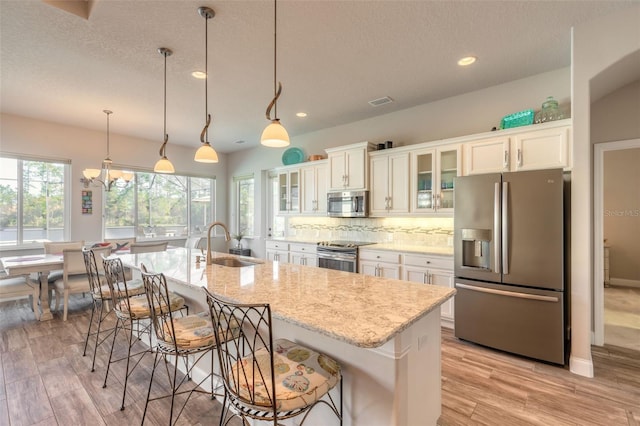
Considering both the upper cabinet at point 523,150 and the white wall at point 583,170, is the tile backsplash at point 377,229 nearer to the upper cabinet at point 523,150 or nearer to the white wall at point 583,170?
the upper cabinet at point 523,150

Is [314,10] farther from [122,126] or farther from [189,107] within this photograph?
[122,126]

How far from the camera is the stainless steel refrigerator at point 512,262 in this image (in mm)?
2641

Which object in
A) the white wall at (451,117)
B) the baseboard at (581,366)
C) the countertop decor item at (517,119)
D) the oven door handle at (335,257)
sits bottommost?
the baseboard at (581,366)

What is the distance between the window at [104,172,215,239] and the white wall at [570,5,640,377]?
6650mm

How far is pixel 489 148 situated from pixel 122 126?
5.60 meters

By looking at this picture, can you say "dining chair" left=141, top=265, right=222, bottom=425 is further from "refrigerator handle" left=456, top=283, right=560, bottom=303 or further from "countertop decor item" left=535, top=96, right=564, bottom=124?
"countertop decor item" left=535, top=96, right=564, bottom=124

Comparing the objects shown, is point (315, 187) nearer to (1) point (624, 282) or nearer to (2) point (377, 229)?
(2) point (377, 229)

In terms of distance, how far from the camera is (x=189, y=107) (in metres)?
4.22

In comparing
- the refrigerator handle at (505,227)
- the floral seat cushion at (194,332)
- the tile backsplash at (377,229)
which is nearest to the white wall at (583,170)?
the refrigerator handle at (505,227)

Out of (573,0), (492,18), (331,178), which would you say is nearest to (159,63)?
(331,178)

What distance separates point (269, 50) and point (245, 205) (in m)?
4.70

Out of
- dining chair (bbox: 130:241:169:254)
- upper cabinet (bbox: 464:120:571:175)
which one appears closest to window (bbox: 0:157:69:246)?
dining chair (bbox: 130:241:169:254)

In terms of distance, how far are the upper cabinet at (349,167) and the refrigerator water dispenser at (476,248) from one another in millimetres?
1690

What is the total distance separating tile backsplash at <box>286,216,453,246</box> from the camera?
4074 millimetres
